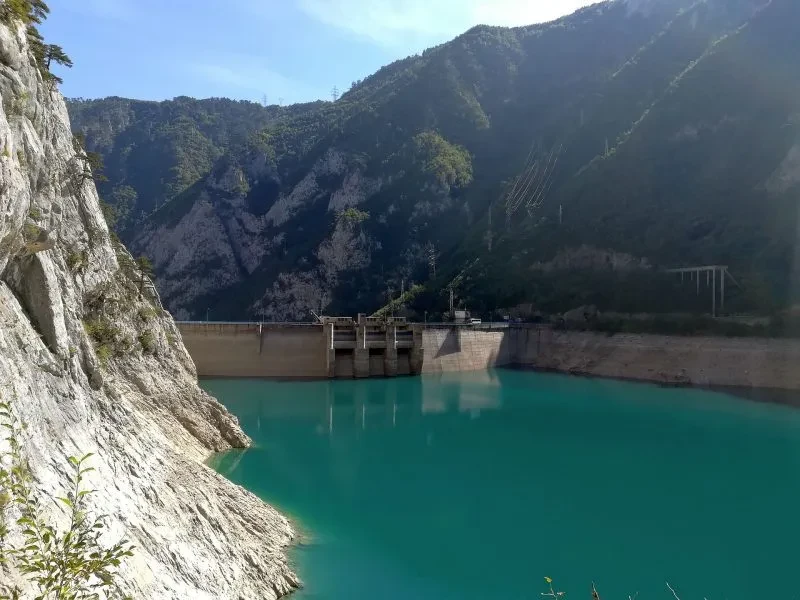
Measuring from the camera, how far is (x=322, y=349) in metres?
44.0

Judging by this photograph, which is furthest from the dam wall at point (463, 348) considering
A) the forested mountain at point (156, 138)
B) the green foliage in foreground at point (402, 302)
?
the forested mountain at point (156, 138)

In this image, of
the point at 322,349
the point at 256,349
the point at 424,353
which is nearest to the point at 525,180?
the point at 424,353

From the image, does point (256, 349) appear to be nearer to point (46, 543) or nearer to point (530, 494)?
point (530, 494)

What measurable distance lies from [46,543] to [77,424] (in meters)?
5.56

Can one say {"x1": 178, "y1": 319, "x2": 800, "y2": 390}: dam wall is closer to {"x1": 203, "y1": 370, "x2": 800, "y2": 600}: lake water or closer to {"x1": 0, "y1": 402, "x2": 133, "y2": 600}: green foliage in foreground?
{"x1": 203, "y1": 370, "x2": 800, "y2": 600}: lake water

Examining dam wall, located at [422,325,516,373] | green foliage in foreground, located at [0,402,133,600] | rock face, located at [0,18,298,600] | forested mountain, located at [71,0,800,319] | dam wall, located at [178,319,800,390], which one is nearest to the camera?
green foliage in foreground, located at [0,402,133,600]

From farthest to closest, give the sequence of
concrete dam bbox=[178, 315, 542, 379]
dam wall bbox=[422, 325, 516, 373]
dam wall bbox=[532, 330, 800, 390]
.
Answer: dam wall bbox=[422, 325, 516, 373], concrete dam bbox=[178, 315, 542, 379], dam wall bbox=[532, 330, 800, 390]

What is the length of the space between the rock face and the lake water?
1.76 metres

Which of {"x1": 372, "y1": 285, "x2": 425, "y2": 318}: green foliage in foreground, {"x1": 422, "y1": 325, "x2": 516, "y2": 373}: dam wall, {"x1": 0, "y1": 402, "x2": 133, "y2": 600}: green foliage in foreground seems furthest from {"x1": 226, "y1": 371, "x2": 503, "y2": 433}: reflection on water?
{"x1": 372, "y1": 285, "x2": 425, "y2": 318}: green foliage in foreground

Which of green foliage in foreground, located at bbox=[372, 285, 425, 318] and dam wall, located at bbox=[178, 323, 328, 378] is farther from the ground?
green foliage in foreground, located at bbox=[372, 285, 425, 318]

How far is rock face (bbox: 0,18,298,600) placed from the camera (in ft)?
24.3

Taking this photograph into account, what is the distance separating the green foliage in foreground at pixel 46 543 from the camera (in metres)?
3.22

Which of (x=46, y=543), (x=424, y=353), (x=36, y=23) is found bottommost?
(x=424, y=353)

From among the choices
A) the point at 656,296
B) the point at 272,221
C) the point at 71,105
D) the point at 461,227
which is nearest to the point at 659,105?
the point at 461,227
